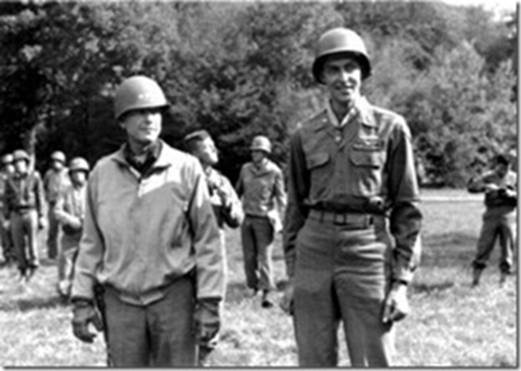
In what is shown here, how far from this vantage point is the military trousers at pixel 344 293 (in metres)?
4.55

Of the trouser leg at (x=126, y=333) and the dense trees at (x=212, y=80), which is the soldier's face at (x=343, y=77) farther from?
the dense trees at (x=212, y=80)

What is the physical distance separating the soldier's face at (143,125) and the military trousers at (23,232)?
8.95 metres

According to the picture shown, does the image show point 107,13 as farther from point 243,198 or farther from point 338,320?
point 338,320

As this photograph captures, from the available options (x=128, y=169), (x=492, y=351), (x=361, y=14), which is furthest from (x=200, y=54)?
(x=128, y=169)

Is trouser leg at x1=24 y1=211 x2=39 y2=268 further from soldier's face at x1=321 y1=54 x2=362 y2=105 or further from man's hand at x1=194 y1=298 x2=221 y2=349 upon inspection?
soldier's face at x1=321 y1=54 x2=362 y2=105

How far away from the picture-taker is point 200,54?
139 ft

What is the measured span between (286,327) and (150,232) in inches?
188

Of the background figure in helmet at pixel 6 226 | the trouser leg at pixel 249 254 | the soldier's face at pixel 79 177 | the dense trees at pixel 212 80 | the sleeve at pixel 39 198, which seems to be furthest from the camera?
the dense trees at pixel 212 80

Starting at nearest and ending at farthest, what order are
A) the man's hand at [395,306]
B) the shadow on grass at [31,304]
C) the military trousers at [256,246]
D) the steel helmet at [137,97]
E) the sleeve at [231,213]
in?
the man's hand at [395,306]
the steel helmet at [137,97]
the sleeve at [231,213]
the shadow on grass at [31,304]
the military trousers at [256,246]

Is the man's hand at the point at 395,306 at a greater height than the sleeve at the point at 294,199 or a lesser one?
lesser

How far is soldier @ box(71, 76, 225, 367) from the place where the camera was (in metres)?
4.65

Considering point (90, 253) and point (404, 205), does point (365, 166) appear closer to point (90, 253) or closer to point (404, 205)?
point (404, 205)

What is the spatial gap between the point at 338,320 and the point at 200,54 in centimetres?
3854

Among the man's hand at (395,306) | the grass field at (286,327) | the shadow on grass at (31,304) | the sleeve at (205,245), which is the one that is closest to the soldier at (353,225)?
the man's hand at (395,306)
